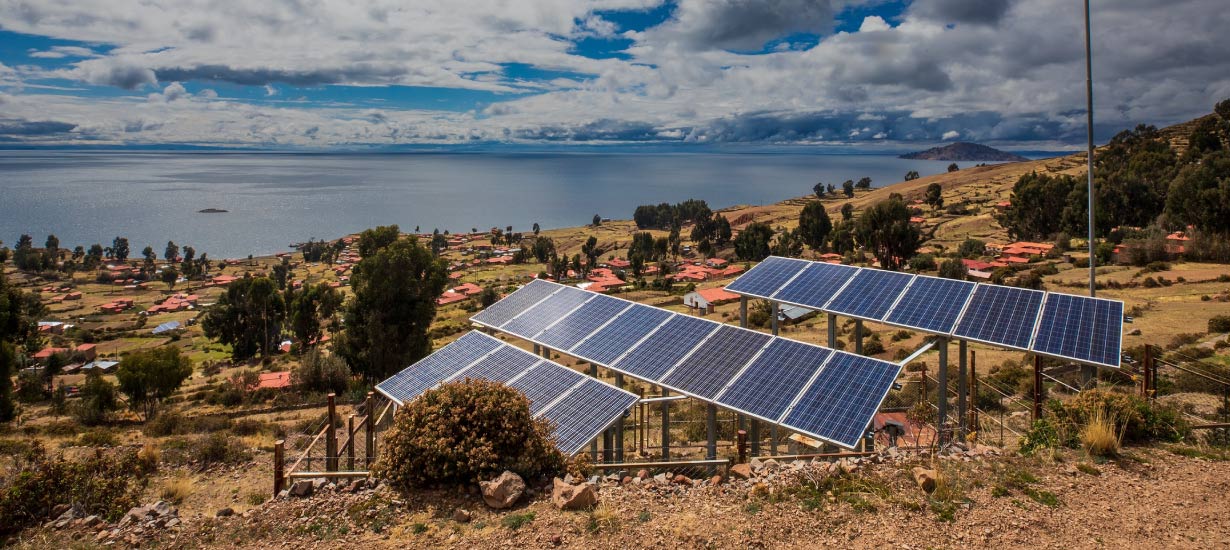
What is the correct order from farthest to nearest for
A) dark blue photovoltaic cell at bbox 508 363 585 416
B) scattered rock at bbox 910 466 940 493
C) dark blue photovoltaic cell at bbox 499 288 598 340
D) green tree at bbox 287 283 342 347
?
green tree at bbox 287 283 342 347, dark blue photovoltaic cell at bbox 499 288 598 340, dark blue photovoltaic cell at bbox 508 363 585 416, scattered rock at bbox 910 466 940 493

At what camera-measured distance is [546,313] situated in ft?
55.6

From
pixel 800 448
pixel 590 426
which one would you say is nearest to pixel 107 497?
pixel 590 426

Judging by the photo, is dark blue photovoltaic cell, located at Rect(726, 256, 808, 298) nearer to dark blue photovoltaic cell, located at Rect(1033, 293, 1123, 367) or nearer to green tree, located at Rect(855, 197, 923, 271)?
dark blue photovoltaic cell, located at Rect(1033, 293, 1123, 367)

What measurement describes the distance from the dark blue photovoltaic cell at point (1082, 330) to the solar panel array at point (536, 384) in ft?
26.1

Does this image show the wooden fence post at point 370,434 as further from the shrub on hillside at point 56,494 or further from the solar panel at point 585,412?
the shrub on hillside at point 56,494

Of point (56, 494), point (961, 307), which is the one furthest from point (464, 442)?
point (961, 307)

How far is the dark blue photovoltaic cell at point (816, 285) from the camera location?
15438 mm

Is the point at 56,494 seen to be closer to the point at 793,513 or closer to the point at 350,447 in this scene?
the point at 350,447

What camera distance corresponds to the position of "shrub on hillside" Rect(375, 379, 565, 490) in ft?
30.3

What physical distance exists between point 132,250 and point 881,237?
6400 inches

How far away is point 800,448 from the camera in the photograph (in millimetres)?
14453

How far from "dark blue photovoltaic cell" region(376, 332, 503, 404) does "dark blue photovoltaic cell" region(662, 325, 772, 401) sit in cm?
453

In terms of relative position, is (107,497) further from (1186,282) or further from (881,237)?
(881,237)

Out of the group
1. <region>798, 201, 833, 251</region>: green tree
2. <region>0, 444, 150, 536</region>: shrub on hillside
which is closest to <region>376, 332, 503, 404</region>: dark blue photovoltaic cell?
<region>0, 444, 150, 536</region>: shrub on hillside
